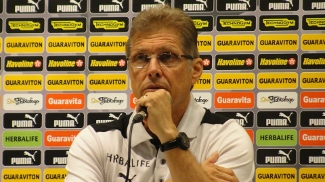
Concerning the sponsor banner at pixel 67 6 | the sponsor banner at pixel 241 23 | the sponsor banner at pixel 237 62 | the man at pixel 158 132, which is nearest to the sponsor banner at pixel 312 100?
the sponsor banner at pixel 237 62

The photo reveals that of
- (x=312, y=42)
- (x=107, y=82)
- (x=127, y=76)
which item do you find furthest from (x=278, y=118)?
(x=107, y=82)

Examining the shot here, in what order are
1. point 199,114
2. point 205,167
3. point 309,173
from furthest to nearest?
point 309,173 < point 199,114 < point 205,167

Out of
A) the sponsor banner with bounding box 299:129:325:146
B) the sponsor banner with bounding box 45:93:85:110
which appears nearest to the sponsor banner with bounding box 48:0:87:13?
the sponsor banner with bounding box 45:93:85:110

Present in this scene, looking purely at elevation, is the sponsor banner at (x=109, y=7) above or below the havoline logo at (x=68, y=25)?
above

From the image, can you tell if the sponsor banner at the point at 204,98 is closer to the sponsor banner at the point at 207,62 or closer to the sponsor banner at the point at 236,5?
the sponsor banner at the point at 207,62

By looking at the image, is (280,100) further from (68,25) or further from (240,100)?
(68,25)

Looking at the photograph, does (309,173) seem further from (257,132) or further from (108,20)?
(108,20)

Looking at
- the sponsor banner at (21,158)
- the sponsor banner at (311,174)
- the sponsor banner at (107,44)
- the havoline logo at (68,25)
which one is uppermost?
the havoline logo at (68,25)

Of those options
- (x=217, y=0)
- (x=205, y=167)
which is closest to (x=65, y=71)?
(x=217, y=0)

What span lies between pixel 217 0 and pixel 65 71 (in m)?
1.18

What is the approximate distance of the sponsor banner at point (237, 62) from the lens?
325 centimetres

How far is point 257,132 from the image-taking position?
10.7ft

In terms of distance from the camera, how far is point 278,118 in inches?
127

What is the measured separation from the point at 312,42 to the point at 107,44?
4.66 ft
